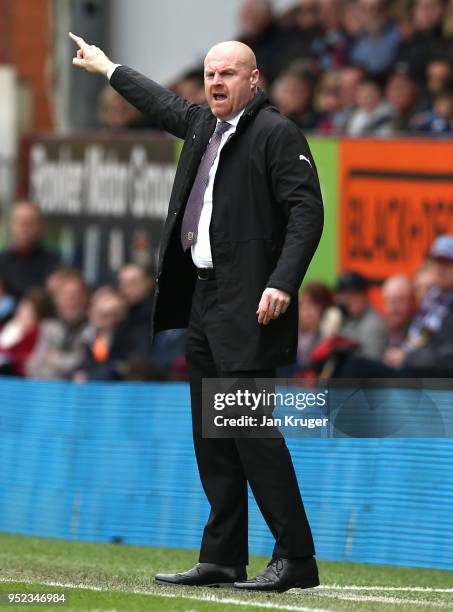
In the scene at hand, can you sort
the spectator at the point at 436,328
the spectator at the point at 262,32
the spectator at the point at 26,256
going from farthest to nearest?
the spectator at the point at 262,32, the spectator at the point at 26,256, the spectator at the point at 436,328

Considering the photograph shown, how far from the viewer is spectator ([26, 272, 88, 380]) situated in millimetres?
13430

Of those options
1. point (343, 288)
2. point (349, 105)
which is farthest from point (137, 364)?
point (349, 105)

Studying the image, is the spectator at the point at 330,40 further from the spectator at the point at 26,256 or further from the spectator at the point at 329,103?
the spectator at the point at 26,256

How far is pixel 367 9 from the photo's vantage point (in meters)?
15.3

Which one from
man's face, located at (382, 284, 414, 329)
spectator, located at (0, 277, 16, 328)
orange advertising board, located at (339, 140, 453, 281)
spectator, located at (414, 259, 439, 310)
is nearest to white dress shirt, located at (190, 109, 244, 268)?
spectator, located at (414, 259, 439, 310)

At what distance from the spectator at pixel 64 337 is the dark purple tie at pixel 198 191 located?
6.03 m

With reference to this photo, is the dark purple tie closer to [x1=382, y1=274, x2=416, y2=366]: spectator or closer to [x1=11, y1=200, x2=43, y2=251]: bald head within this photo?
[x1=382, y1=274, x2=416, y2=366]: spectator

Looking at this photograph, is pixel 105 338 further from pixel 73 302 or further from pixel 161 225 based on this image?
pixel 161 225

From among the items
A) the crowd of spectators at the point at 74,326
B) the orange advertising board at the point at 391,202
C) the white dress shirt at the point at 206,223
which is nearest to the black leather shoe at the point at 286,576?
the white dress shirt at the point at 206,223

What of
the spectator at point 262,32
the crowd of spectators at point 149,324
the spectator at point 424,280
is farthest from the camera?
the spectator at point 262,32

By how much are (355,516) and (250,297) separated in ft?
9.66

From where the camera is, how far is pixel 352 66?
1520cm

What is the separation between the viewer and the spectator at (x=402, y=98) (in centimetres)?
1395

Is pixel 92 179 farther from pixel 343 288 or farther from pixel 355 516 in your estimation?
pixel 355 516
